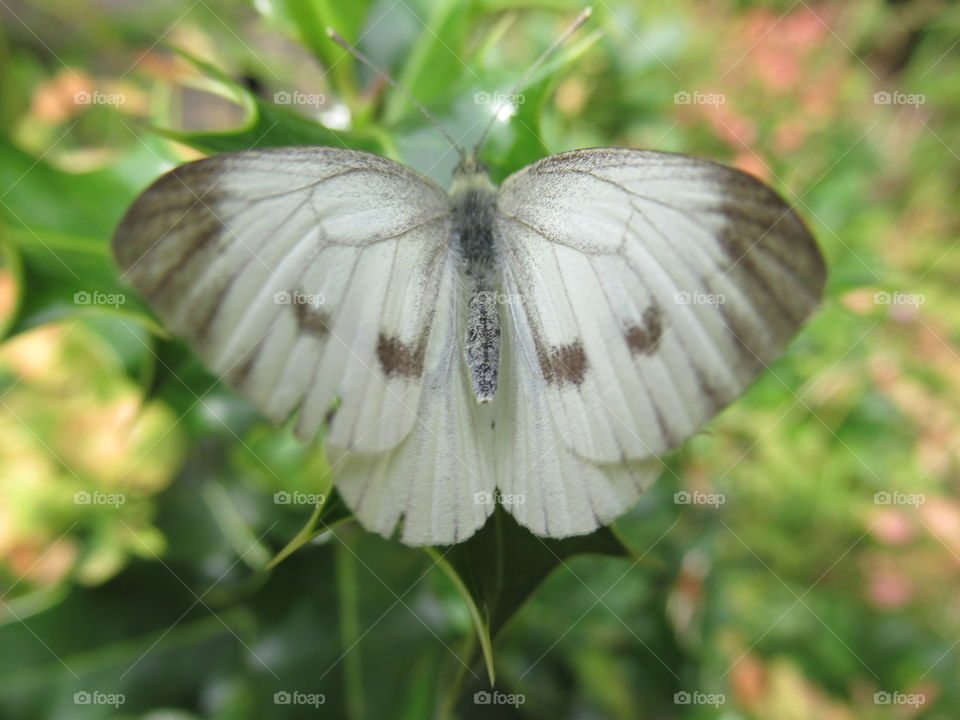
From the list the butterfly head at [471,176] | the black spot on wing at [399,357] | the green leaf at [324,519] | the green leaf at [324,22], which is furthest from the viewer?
the green leaf at [324,22]

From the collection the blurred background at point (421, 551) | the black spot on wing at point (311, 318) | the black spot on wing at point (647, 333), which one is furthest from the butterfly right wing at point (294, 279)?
the black spot on wing at point (647, 333)

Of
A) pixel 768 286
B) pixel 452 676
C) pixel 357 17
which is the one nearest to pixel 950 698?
pixel 452 676

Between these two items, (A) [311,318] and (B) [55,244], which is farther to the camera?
(B) [55,244]

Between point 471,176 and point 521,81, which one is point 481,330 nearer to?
point 471,176

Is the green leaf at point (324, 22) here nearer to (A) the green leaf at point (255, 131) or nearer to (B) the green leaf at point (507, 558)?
(A) the green leaf at point (255, 131)

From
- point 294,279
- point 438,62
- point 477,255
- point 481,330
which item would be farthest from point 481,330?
point 438,62

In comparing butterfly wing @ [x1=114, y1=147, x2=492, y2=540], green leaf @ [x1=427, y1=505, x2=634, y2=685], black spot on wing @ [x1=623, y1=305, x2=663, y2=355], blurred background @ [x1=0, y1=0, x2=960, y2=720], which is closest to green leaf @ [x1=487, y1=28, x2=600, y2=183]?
blurred background @ [x1=0, y1=0, x2=960, y2=720]
